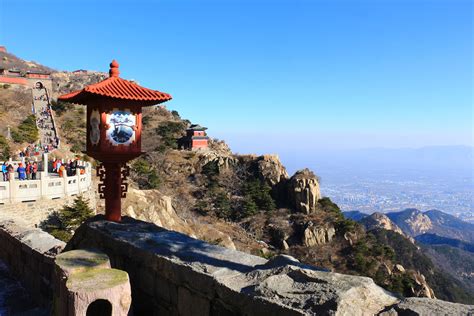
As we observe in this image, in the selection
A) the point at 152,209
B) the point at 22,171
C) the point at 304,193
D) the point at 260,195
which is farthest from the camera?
the point at 260,195

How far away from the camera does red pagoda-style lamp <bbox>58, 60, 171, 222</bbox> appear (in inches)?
240

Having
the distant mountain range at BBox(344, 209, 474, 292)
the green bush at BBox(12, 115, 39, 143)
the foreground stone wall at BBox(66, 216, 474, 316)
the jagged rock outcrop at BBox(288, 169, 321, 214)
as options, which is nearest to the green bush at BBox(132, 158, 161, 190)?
the green bush at BBox(12, 115, 39, 143)

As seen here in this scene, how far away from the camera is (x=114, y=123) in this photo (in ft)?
20.3

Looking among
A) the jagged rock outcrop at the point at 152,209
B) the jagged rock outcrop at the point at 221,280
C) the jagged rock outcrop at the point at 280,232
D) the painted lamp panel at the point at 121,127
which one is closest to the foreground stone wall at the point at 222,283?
the jagged rock outcrop at the point at 221,280

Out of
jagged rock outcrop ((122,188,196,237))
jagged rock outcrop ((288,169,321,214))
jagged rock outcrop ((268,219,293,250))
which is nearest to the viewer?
jagged rock outcrop ((122,188,196,237))

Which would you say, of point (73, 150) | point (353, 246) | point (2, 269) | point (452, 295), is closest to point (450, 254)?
point (452, 295)

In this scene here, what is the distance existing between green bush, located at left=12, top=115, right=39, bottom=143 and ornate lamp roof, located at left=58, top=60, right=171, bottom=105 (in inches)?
1260

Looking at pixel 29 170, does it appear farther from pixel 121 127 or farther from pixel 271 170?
pixel 271 170

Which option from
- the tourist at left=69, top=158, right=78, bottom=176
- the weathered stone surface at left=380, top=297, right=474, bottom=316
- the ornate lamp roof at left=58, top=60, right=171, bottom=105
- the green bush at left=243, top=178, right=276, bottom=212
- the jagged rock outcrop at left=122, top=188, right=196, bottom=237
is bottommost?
the green bush at left=243, top=178, right=276, bottom=212

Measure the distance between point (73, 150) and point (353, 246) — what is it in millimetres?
28499

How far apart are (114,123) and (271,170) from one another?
35.0 m

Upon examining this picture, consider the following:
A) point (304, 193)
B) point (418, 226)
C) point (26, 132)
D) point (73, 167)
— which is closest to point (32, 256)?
point (73, 167)

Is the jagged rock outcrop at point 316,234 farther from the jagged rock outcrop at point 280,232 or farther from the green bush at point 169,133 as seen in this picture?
the green bush at point 169,133

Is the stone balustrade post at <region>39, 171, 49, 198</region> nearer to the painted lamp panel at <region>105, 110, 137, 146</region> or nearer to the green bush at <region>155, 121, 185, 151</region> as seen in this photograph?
the painted lamp panel at <region>105, 110, 137, 146</region>
